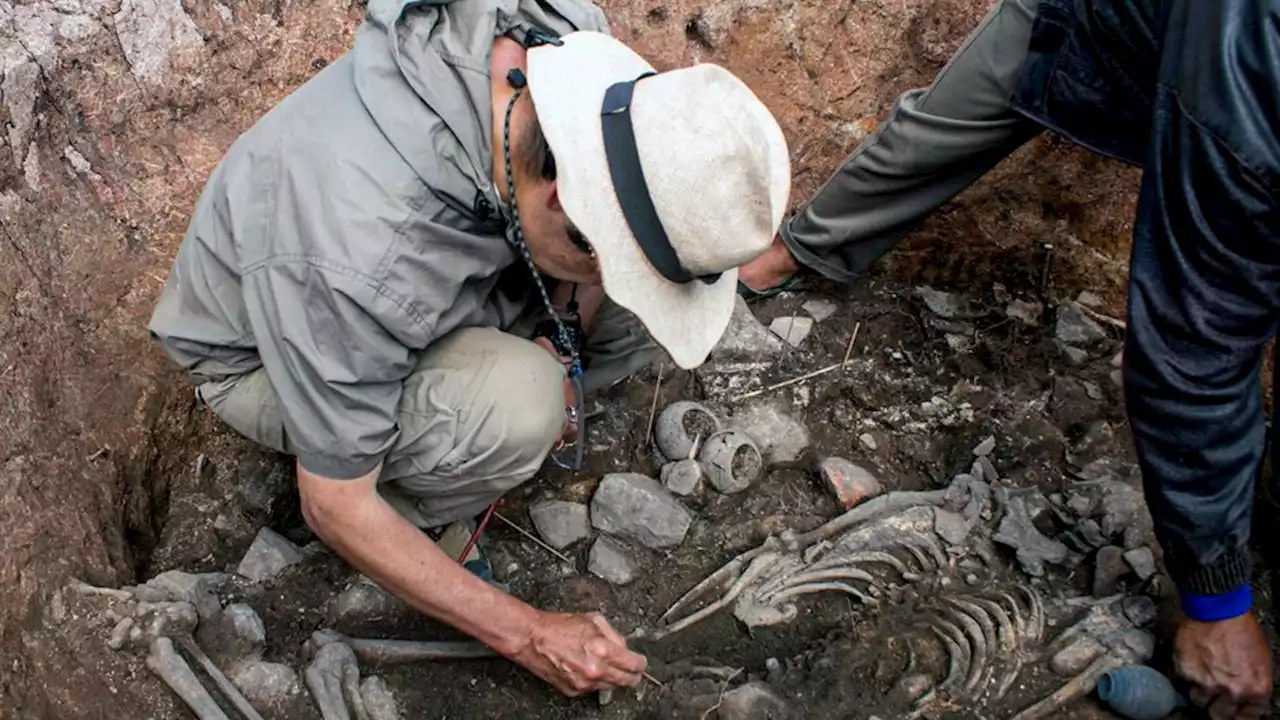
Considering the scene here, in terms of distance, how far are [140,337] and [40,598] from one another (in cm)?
89

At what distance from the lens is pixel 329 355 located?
6.56 feet

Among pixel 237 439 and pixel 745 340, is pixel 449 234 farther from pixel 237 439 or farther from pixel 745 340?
pixel 745 340

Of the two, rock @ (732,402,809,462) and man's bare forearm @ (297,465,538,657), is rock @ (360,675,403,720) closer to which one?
man's bare forearm @ (297,465,538,657)

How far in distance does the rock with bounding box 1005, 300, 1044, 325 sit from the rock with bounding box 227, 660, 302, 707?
2.52 metres

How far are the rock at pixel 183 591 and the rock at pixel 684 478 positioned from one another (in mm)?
1234

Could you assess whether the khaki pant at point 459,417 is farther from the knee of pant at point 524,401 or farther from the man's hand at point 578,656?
the man's hand at point 578,656

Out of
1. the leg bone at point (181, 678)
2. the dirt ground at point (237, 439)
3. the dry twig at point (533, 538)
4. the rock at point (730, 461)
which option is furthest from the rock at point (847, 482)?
the leg bone at point (181, 678)

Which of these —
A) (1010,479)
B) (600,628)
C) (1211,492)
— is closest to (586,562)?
(600,628)

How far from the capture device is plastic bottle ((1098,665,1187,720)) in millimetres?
2459

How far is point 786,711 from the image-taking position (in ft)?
8.40

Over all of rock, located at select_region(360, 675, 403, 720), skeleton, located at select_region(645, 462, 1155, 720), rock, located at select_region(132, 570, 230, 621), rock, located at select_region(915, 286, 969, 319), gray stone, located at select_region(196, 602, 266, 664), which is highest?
rock, located at select_region(132, 570, 230, 621)

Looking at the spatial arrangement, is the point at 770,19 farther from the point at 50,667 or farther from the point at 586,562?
the point at 50,667

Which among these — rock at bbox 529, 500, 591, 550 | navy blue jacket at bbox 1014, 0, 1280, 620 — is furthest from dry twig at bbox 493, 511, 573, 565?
navy blue jacket at bbox 1014, 0, 1280, 620

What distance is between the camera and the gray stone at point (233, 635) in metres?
2.53
